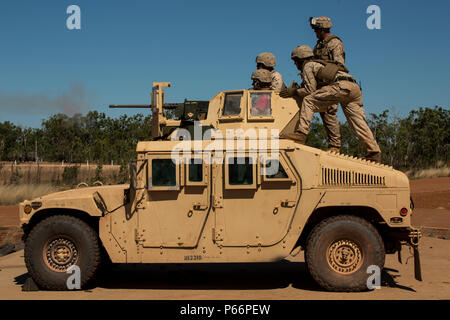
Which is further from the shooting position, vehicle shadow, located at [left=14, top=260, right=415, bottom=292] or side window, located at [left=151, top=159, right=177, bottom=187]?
vehicle shadow, located at [left=14, top=260, right=415, bottom=292]

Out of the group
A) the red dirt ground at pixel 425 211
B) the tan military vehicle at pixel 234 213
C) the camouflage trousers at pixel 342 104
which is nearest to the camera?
the tan military vehicle at pixel 234 213

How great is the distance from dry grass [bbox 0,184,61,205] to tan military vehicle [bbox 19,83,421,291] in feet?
57.9

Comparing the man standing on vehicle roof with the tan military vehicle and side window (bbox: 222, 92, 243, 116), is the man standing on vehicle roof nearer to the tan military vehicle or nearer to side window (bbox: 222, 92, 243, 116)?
A: side window (bbox: 222, 92, 243, 116)

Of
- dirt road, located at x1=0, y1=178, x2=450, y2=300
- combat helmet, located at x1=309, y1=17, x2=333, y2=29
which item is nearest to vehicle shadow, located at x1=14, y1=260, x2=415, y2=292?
dirt road, located at x1=0, y1=178, x2=450, y2=300

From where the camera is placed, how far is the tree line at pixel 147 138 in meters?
37.1

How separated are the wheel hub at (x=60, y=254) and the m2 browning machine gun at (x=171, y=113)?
223 cm

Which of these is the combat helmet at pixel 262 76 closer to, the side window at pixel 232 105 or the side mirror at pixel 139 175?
the side window at pixel 232 105

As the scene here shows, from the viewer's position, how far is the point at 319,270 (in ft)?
23.7

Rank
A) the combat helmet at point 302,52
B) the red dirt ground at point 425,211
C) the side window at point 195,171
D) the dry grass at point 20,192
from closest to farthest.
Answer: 1. the side window at point 195,171
2. the combat helmet at point 302,52
3. the red dirt ground at point 425,211
4. the dry grass at point 20,192

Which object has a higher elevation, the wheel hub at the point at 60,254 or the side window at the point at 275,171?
the side window at the point at 275,171

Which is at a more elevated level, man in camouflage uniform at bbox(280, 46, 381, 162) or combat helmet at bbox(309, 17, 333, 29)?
combat helmet at bbox(309, 17, 333, 29)

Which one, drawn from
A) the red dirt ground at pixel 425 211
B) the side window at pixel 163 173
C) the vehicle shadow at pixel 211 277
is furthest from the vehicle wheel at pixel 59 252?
the red dirt ground at pixel 425 211

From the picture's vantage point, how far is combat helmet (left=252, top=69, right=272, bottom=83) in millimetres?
9172

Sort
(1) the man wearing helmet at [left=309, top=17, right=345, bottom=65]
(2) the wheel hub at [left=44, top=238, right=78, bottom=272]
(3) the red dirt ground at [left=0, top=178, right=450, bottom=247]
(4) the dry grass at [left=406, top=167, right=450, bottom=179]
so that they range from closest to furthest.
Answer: (2) the wheel hub at [left=44, top=238, right=78, bottom=272] < (1) the man wearing helmet at [left=309, top=17, right=345, bottom=65] < (3) the red dirt ground at [left=0, top=178, right=450, bottom=247] < (4) the dry grass at [left=406, top=167, right=450, bottom=179]
